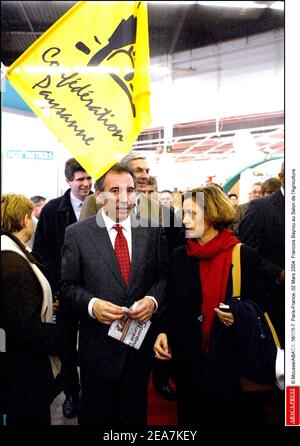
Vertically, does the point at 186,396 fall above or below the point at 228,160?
below

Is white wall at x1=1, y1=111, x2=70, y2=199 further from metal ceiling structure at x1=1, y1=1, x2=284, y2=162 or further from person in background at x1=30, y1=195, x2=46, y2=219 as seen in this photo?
metal ceiling structure at x1=1, y1=1, x2=284, y2=162

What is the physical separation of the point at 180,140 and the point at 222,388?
0.89 metres

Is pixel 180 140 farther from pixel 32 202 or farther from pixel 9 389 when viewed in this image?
pixel 9 389

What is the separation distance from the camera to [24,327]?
135cm

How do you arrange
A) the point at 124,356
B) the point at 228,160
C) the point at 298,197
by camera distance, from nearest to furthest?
the point at 298,197 → the point at 124,356 → the point at 228,160

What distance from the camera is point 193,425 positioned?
1.50 m

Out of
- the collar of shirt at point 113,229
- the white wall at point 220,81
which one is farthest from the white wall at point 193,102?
the collar of shirt at point 113,229

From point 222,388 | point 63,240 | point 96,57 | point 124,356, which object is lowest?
point 222,388

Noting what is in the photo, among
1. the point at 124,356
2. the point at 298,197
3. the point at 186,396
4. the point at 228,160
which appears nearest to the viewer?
the point at 298,197

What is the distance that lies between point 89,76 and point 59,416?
1173 millimetres

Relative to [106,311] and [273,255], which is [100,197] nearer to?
[106,311]

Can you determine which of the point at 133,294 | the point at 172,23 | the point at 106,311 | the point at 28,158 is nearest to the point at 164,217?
the point at 133,294

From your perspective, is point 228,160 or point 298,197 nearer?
point 298,197

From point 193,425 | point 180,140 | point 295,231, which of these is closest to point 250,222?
point 295,231
